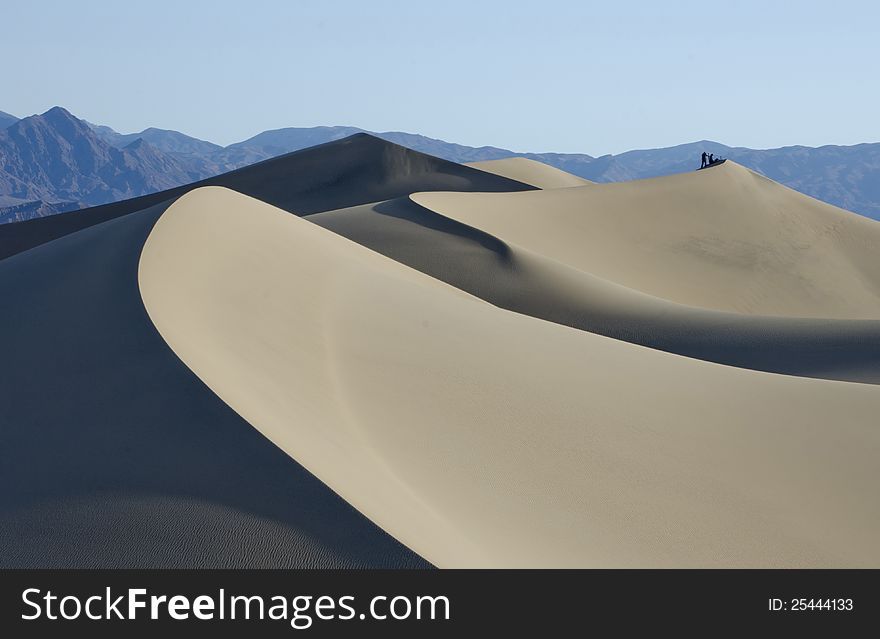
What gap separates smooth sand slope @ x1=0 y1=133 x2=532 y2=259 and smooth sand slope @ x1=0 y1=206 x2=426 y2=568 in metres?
42.1

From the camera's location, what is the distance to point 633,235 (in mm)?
43750

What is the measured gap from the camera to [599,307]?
2733 cm

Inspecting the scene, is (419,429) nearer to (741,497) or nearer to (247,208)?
(741,497)

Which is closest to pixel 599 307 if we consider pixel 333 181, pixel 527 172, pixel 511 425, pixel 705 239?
pixel 511 425

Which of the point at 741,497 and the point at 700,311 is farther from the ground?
the point at 700,311

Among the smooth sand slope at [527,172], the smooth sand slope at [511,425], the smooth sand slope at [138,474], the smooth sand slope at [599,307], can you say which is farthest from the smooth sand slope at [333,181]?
A: the smooth sand slope at [138,474]

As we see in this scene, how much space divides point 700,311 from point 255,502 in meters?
19.8

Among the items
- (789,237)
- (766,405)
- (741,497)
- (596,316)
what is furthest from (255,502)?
(789,237)

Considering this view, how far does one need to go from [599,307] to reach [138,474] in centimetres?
1945

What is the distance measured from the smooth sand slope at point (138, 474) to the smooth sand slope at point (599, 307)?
13.8 meters

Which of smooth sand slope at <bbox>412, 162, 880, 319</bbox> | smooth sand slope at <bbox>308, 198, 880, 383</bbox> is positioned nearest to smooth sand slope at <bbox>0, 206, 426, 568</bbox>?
smooth sand slope at <bbox>308, 198, 880, 383</bbox>

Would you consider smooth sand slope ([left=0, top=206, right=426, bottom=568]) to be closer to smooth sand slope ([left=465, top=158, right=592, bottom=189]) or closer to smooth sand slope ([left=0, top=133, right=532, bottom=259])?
smooth sand slope ([left=0, top=133, right=532, bottom=259])

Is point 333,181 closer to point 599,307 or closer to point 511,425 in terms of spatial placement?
point 599,307

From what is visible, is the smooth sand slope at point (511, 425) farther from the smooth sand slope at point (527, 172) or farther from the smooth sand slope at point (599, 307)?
the smooth sand slope at point (527, 172)
